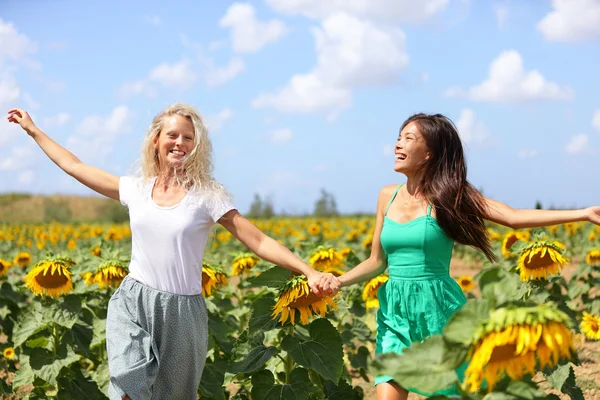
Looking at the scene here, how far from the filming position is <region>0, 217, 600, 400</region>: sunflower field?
1868 millimetres

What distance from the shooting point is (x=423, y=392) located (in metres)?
1.88

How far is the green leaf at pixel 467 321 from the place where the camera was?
1860 mm

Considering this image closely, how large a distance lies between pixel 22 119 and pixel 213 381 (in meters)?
1.96

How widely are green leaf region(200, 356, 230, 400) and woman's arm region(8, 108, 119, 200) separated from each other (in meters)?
1.61

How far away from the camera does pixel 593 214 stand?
2920mm

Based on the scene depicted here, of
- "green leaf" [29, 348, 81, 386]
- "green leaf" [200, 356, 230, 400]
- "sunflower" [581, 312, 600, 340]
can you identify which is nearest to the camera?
"green leaf" [29, 348, 81, 386]

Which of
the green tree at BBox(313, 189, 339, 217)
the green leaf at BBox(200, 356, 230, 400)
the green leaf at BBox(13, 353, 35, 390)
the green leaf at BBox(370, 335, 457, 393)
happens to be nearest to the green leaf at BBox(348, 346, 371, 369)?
the green leaf at BBox(200, 356, 230, 400)

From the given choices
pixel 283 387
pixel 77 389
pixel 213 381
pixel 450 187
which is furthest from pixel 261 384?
pixel 77 389

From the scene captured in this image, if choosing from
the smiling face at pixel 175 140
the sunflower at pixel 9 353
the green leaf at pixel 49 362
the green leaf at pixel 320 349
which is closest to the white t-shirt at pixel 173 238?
the smiling face at pixel 175 140

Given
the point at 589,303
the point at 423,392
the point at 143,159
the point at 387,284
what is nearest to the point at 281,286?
the point at 387,284

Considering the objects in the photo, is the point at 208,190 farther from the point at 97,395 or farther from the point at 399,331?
the point at 97,395

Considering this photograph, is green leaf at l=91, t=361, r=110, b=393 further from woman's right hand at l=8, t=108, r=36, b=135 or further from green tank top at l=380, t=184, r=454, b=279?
green tank top at l=380, t=184, r=454, b=279

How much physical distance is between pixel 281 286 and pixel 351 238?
8432 millimetres

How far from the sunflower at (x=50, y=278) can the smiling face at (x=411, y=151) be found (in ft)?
7.42
